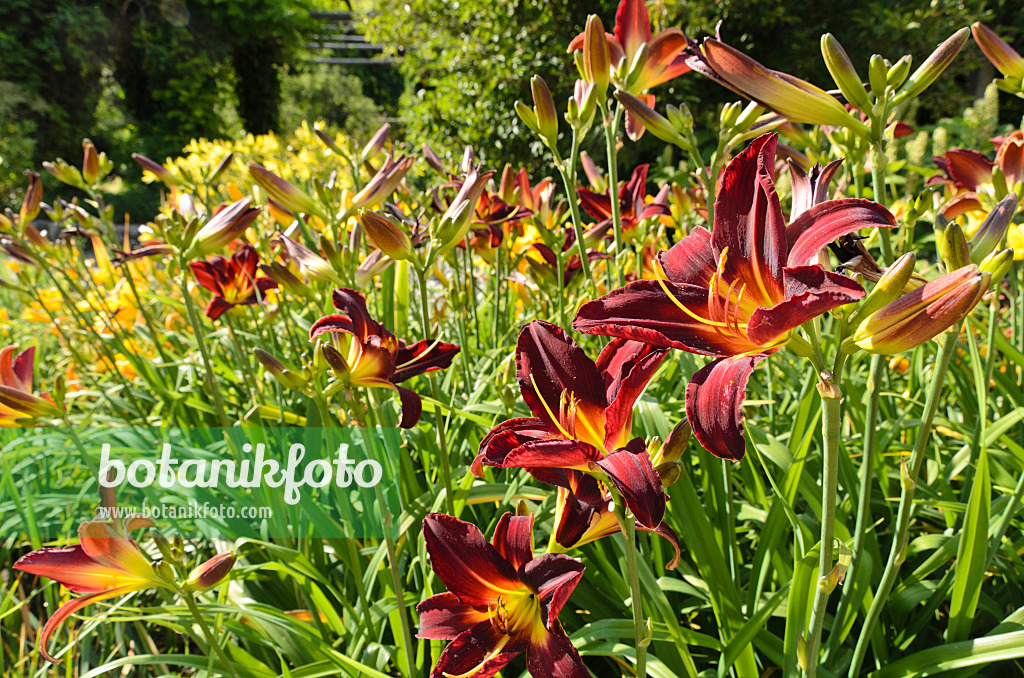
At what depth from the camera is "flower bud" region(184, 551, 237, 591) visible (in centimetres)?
95

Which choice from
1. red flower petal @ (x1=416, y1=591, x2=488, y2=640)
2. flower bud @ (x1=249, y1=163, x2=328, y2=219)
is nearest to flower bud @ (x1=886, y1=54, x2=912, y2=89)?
red flower petal @ (x1=416, y1=591, x2=488, y2=640)

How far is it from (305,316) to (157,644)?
1190 millimetres

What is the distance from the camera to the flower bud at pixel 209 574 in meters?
0.95

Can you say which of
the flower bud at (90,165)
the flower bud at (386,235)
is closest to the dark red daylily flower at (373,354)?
the flower bud at (386,235)

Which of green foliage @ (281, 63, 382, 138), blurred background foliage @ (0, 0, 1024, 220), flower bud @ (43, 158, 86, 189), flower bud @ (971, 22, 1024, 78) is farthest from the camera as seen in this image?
green foliage @ (281, 63, 382, 138)

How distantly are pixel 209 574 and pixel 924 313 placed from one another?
3.21 feet

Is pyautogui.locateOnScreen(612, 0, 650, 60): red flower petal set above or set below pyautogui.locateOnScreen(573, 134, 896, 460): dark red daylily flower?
above

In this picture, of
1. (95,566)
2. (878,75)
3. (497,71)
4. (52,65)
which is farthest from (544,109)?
(52,65)

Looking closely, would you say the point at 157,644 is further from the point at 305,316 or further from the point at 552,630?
the point at 552,630

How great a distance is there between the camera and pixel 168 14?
50.9 ft

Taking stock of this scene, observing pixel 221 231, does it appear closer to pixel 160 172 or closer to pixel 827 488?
pixel 160 172

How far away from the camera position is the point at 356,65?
24328mm

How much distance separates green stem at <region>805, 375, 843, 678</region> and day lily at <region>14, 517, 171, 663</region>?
0.90m

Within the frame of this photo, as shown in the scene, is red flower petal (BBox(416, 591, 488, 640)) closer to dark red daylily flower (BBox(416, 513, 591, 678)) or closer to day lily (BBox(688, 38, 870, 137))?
dark red daylily flower (BBox(416, 513, 591, 678))
